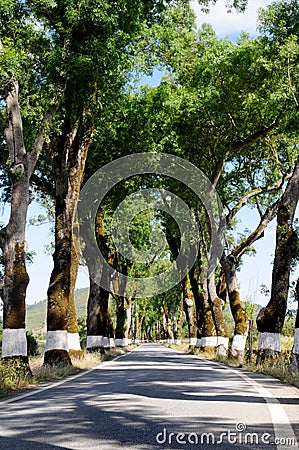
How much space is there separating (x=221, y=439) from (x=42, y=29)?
13170 millimetres

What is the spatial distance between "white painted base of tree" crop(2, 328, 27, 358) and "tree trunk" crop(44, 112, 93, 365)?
321 cm

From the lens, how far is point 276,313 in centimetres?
1747

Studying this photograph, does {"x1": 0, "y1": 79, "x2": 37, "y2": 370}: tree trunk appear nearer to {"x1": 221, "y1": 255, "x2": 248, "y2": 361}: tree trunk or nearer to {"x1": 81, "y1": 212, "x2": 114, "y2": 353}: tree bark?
{"x1": 221, "y1": 255, "x2": 248, "y2": 361}: tree trunk

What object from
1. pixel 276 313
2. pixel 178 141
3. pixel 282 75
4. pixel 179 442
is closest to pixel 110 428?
pixel 179 442

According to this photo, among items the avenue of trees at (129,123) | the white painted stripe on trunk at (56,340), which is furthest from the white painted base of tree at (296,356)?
the white painted stripe on trunk at (56,340)

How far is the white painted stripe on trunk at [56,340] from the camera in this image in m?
17.4

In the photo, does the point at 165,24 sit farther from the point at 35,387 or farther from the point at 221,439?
the point at 221,439

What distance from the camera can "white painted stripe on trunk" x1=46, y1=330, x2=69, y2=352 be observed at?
17.4m

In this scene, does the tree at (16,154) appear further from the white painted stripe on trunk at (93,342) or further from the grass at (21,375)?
the white painted stripe on trunk at (93,342)

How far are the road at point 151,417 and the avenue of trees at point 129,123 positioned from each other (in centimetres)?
400

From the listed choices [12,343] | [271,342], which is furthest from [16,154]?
[271,342]

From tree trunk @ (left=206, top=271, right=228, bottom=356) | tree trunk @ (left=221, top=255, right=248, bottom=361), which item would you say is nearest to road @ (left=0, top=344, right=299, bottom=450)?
tree trunk @ (left=221, top=255, right=248, bottom=361)

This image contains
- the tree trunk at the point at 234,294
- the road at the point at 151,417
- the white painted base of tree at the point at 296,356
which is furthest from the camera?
the tree trunk at the point at 234,294

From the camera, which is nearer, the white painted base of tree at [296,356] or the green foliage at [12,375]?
the green foliage at [12,375]
